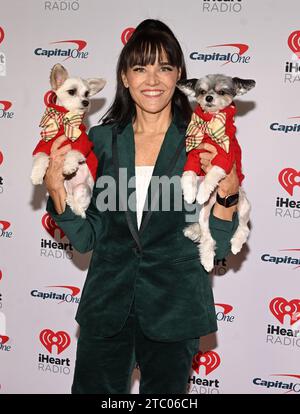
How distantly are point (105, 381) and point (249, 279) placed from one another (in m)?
1.12

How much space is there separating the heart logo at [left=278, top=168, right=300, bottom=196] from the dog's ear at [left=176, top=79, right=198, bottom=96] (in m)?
0.85

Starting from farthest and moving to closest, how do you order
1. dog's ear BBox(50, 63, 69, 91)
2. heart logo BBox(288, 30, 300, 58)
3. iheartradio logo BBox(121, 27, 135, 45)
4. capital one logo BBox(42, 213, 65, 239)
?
1. capital one logo BBox(42, 213, 65, 239)
2. iheartradio logo BBox(121, 27, 135, 45)
3. heart logo BBox(288, 30, 300, 58)
4. dog's ear BBox(50, 63, 69, 91)

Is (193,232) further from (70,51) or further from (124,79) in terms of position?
(70,51)

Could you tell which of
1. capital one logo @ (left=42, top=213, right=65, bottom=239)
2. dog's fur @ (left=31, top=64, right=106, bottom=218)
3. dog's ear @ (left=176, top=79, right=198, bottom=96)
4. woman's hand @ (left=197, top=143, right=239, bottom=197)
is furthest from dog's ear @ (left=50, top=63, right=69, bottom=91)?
capital one logo @ (left=42, top=213, right=65, bottom=239)

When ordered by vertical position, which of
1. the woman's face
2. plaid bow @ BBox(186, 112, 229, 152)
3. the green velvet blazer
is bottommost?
the green velvet blazer

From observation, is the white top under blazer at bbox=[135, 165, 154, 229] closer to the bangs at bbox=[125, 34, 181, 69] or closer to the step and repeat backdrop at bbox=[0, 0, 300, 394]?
the bangs at bbox=[125, 34, 181, 69]

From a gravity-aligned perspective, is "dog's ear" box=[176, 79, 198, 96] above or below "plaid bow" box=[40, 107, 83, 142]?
above

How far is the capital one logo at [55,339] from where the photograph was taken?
293 cm

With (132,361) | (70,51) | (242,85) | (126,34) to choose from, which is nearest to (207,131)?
(242,85)

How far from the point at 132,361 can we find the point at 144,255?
0.36 m

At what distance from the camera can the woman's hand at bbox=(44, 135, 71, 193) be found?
1775mm

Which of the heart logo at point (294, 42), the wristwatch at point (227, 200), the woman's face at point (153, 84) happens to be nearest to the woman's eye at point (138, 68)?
the woman's face at point (153, 84)

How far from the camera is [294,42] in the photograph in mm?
2391
